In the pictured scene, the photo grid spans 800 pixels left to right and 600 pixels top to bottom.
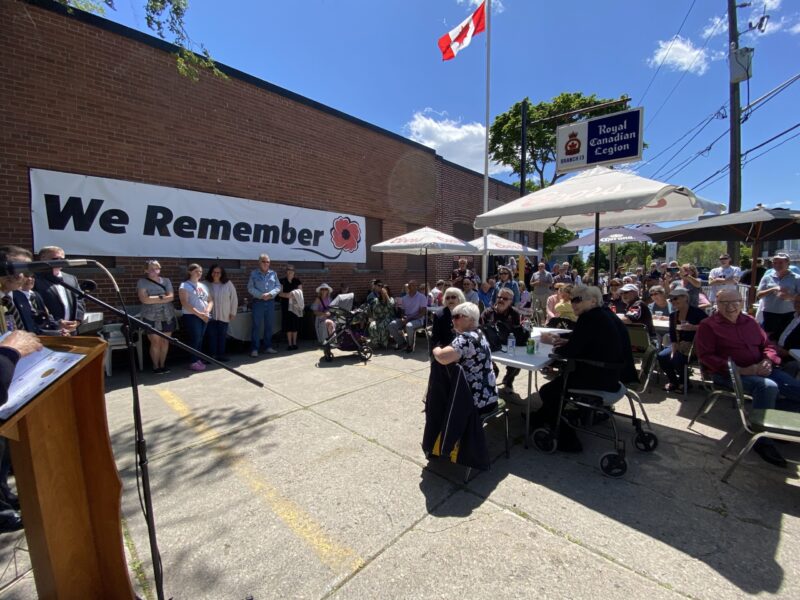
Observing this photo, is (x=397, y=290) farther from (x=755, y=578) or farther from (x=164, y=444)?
(x=755, y=578)

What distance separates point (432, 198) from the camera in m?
13.2

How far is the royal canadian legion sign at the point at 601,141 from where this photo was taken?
21.2 feet

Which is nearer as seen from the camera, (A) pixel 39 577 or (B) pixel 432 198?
(A) pixel 39 577

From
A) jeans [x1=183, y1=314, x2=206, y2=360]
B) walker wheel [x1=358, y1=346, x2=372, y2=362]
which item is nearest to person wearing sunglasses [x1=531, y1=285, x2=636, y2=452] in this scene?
walker wheel [x1=358, y1=346, x2=372, y2=362]

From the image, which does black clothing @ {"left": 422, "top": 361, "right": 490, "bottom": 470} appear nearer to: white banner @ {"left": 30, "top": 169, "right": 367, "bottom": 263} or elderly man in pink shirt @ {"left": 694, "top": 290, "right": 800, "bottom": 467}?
elderly man in pink shirt @ {"left": 694, "top": 290, "right": 800, "bottom": 467}

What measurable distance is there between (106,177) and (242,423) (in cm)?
512

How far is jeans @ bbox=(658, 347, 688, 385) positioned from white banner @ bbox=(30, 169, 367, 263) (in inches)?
291

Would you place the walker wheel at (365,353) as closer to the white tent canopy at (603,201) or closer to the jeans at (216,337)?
the jeans at (216,337)

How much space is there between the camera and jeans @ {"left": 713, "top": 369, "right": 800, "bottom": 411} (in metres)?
3.32

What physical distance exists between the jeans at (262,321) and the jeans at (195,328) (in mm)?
918

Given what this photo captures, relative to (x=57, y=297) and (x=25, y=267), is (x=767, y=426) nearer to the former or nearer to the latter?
(x=25, y=267)

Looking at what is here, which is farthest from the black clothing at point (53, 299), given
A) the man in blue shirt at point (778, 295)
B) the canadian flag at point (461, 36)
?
the canadian flag at point (461, 36)

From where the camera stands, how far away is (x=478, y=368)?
10.4 ft

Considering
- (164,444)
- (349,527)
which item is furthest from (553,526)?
(164,444)
